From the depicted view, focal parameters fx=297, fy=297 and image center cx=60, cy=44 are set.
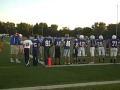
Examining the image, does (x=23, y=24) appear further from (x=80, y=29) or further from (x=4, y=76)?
(x=4, y=76)

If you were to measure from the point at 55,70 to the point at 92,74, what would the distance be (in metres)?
2.12

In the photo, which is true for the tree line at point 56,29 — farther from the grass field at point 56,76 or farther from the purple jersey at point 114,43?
the grass field at point 56,76

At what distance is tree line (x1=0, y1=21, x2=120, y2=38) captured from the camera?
245 ft

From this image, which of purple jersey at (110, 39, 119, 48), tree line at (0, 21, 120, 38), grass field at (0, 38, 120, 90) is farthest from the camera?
tree line at (0, 21, 120, 38)

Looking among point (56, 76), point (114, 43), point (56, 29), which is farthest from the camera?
point (56, 29)

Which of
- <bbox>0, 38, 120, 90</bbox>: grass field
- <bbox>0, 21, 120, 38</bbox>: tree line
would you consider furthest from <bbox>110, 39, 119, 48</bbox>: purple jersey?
<bbox>0, 21, 120, 38</bbox>: tree line

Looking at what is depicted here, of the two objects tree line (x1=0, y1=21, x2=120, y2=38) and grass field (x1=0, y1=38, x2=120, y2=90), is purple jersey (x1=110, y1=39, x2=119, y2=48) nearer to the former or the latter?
grass field (x1=0, y1=38, x2=120, y2=90)

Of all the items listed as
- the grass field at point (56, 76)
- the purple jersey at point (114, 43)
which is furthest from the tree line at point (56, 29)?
the grass field at point (56, 76)

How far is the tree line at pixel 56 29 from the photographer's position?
7462 centimetres

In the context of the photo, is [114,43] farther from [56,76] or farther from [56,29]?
[56,29]

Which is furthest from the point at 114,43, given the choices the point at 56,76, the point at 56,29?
the point at 56,29

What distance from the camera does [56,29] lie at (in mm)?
115688

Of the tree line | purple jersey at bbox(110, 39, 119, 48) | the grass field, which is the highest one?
the tree line

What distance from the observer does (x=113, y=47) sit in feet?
63.8
